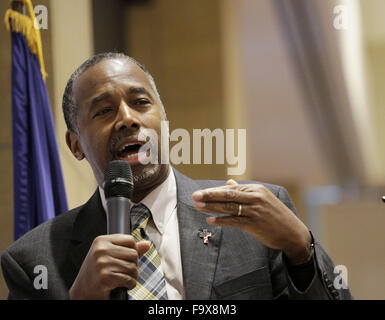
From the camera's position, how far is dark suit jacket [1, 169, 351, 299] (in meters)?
1.70

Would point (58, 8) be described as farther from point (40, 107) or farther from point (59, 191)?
point (59, 191)

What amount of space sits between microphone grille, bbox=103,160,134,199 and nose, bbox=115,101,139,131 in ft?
1.10

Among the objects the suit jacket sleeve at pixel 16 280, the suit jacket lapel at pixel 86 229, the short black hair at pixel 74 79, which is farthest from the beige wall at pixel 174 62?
the suit jacket sleeve at pixel 16 280

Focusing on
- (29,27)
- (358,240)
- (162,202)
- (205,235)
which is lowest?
(358,240)

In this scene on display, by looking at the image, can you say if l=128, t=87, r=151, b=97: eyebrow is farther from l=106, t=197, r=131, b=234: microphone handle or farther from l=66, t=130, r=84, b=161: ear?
l=106, t=197, r=131, b=234: microphone handle

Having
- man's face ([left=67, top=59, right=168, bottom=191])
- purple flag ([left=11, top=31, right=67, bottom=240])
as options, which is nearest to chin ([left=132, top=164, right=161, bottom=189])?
man's face ([left=67, top=59, right=168, bottom=191])

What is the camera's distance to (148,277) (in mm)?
1725

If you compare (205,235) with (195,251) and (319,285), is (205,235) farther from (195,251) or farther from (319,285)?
(319,285)

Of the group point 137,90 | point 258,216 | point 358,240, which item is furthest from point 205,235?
point 358,240

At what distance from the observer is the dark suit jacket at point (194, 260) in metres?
1.70

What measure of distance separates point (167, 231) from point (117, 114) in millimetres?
430

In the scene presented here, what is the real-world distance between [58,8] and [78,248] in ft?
4.11

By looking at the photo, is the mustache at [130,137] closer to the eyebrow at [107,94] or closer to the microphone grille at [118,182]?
the eyebrow at [107,94]

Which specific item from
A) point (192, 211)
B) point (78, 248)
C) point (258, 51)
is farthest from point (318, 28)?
point (78, 248)
